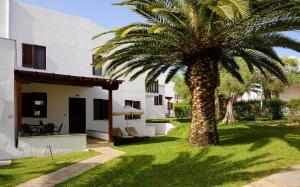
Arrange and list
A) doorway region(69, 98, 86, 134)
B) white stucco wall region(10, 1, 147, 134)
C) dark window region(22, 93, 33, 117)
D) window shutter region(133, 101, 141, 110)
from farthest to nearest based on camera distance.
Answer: window shutter region(133, 101, 141, 110)
doorway region(69, 98, 86, 134)
dark window region(22, 93, 33, 117)
white stucco wall region(10, 1, 147, 134)

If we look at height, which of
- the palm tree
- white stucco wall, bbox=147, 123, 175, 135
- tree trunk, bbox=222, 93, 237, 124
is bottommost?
white stucco wall, bbox=147, 123, 175, 135

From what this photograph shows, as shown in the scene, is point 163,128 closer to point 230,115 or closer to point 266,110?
point 230,115

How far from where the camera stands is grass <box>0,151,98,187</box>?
35.8 feet

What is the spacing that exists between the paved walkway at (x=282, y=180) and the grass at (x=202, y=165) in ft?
1.01

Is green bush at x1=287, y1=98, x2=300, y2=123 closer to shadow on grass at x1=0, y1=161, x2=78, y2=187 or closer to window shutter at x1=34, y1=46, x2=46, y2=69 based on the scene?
window shutter at x1=34, y1=46, x2=46, y2=69

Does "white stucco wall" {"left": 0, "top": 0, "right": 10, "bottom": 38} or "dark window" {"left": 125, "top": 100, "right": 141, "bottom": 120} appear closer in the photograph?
"white stucco wall" {"left": 0, "top": 0, "right": 10, "bottom": 38}

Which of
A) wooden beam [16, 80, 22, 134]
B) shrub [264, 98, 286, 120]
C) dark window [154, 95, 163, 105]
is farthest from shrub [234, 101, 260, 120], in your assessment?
wooden beam [16, 80, 22, 134]

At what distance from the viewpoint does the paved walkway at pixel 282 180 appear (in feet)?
29.0

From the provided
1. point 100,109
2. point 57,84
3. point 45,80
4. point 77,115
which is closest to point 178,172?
point 45,80

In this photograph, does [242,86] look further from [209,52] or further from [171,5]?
[171,5]

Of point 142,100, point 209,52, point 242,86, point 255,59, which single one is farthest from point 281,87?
point 209,52

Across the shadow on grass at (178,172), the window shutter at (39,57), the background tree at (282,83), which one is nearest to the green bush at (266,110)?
the background tree at (282,83)

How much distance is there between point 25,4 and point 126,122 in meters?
10.0

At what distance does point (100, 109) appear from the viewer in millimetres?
24109
